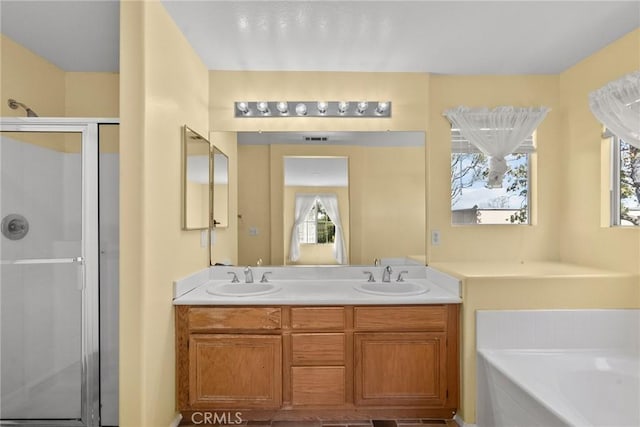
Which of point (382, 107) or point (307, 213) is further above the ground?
point (382, 107)

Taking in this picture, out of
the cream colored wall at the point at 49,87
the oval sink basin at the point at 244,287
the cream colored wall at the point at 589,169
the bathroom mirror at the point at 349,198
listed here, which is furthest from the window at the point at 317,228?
the cream colored wall at the point at 589,169

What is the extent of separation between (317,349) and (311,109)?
1.81m

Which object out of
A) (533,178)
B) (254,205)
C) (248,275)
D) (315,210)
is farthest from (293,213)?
(533,178)

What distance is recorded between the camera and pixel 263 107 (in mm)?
2820

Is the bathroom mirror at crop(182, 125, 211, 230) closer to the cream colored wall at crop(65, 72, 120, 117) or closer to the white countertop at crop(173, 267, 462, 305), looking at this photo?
the white countertop at crop(173, 267, 462, 305)

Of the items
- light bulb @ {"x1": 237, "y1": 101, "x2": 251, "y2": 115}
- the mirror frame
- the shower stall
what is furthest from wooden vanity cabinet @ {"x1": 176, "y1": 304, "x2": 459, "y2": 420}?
light bulb @ {"x1": 237, "y1": 101, "x2": 251, "y2": 115}

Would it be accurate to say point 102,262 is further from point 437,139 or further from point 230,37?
point 437,139

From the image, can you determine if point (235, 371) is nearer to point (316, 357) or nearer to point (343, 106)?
point (316, 357)

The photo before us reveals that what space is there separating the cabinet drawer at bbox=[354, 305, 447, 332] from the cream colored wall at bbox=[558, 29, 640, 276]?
50.7 inches

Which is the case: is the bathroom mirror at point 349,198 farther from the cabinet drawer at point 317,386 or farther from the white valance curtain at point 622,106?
the white valance curtain at point 622,106

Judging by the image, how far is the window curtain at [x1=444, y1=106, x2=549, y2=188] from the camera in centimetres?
279

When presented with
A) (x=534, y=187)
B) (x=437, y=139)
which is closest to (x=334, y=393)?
(x=437, y=139)

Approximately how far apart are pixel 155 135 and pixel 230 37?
863mm

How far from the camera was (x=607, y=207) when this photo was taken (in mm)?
2537
